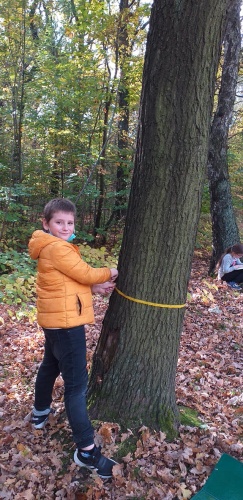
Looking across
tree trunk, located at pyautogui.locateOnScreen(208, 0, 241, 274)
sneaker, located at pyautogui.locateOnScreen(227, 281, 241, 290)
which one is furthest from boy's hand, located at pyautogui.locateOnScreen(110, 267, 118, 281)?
tree trunk, located at pyautogui.locateOnScreen(208, 0, 241, 274)

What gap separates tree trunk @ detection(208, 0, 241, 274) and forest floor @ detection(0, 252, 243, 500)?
14.3ft

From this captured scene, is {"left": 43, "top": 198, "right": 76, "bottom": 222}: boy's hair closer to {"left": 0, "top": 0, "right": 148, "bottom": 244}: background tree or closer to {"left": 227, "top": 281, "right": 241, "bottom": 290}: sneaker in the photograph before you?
{"left": 227, "top": 281, "right": 241, "bottom": 290}: sneaker

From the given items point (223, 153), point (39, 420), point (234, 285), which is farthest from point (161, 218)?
point (223, 153)

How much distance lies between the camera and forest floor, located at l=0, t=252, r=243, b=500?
2.57 m

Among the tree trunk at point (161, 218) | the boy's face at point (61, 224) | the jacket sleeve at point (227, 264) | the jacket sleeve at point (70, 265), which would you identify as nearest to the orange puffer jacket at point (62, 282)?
the jacket sleeve at point (70, 265)

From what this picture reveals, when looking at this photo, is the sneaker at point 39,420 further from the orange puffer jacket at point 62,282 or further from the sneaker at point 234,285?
the sneaker at point 234,285

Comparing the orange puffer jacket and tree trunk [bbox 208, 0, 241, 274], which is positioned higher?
tree trunk [bbox 208, 0, 241, 274]

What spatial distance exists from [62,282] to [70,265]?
0.14 m

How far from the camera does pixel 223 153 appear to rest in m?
8.50

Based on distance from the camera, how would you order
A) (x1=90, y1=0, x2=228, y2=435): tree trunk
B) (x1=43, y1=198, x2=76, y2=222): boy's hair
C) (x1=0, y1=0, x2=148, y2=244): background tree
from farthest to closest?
1. (x1=0, y1=0, x2=148, y2=244): background tree
2. (x1=43, y1=198, x2=76, y2=222): boy's hair
3. (x1=90, y1=0, x2=228, y2=435): tree trunk

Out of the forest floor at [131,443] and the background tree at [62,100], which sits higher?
the background tree at [62,100]

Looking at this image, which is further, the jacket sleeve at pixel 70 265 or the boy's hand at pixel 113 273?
the boy's hand at pixel 113 273

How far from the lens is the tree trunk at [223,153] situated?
26.2ft

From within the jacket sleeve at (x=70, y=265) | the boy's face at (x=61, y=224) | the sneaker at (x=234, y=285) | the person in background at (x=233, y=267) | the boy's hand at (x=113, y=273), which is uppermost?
the boy's face at (x=61, y=224)
